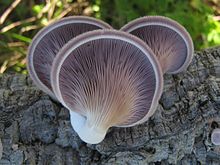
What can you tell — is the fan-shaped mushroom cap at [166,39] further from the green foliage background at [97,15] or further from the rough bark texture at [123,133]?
the green foliage background at [97,15]

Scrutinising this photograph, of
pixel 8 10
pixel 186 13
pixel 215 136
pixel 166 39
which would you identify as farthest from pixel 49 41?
pixel 8 10

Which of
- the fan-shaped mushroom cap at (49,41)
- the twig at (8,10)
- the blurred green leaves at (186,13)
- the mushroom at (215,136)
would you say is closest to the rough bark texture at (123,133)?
the mushroom at (215,136)

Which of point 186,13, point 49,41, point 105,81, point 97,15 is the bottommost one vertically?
point 105,81

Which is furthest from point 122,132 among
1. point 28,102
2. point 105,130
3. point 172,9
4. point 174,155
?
point 172,9

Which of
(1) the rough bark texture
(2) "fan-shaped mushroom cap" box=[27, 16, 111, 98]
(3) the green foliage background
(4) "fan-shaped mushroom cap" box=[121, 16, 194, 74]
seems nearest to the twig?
(3) the green foliage background

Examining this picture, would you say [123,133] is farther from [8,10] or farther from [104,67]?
[8,10]

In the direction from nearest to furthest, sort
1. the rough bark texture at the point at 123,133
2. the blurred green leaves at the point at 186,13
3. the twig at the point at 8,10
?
the rough bark texture at the point at 123,133
the blurred green leaves at the point at 186,13
the twig at the point at 8,10
